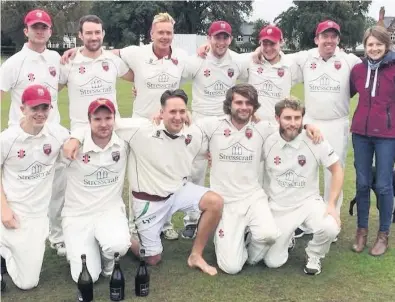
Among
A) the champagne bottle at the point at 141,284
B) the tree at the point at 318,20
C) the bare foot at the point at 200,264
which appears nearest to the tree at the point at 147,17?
the tree at the point at 318,20

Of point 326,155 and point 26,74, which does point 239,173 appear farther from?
point 26,74

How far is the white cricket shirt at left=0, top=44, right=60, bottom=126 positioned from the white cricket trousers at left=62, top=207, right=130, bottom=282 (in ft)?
4.54

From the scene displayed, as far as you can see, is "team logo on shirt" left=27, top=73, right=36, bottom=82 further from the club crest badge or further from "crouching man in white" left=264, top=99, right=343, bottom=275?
the club crest badge

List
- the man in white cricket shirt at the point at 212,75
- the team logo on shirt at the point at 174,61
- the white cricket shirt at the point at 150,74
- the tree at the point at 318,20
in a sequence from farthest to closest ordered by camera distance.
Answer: the tree at the point at 318,20
the man in white cricket shirt at the point at 212,75
the team logo on shirt at the point at 174,61
the white cricket shirt at the point at 150,74

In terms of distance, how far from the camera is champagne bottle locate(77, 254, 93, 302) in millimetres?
→ 4660

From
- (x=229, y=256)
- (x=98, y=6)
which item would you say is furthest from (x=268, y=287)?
(x=98, y=6)

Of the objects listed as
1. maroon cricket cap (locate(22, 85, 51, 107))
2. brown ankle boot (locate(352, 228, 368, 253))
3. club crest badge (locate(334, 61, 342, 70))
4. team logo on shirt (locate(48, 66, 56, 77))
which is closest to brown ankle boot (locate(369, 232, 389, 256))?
brown ankle boot (locate(352, 228, 368, 253))

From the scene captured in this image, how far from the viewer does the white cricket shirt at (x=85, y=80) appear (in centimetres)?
616

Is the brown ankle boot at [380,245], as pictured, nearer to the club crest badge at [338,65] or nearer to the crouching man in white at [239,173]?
the crouching man in white at [239,173]

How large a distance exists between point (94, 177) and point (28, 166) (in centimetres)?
64

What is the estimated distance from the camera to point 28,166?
5.17 meters

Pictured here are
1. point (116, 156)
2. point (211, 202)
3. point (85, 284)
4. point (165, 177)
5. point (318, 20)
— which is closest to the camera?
point (85, 284)

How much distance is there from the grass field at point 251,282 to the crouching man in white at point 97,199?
308 mm

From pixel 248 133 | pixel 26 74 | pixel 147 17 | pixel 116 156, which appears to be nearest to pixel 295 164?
pixel 248 133
